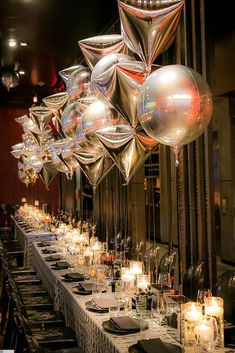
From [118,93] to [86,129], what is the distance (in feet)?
4.06

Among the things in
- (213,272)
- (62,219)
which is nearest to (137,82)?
(213,272)

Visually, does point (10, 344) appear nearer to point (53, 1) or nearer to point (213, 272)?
point (213, 272)

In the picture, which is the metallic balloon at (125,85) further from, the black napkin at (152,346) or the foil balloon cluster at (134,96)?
the black napkin at (152,346)

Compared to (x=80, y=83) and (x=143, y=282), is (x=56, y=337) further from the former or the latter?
(x=80, y=83)

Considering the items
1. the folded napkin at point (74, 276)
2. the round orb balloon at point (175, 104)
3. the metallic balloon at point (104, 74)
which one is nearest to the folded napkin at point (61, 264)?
the folded napkin at point (74, 276)

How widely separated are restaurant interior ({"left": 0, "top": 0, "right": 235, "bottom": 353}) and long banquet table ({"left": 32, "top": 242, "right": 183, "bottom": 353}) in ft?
0.05

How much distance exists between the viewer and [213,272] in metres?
4.37

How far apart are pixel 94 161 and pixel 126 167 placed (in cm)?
118

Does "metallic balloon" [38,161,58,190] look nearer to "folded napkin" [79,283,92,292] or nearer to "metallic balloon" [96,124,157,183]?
"metallic balloon" [96,124,157,183]

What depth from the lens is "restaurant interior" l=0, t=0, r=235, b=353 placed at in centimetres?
261

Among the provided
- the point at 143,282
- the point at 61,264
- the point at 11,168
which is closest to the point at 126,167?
the point at 143,282

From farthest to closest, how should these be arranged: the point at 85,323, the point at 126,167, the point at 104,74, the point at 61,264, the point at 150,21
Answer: the point at 61,264 → the point at 126,167 → the point at 104,74 → the point at 85,323 → the point at 150,21

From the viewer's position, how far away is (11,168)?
15148mm

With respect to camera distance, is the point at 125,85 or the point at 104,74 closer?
the point at 125,85
